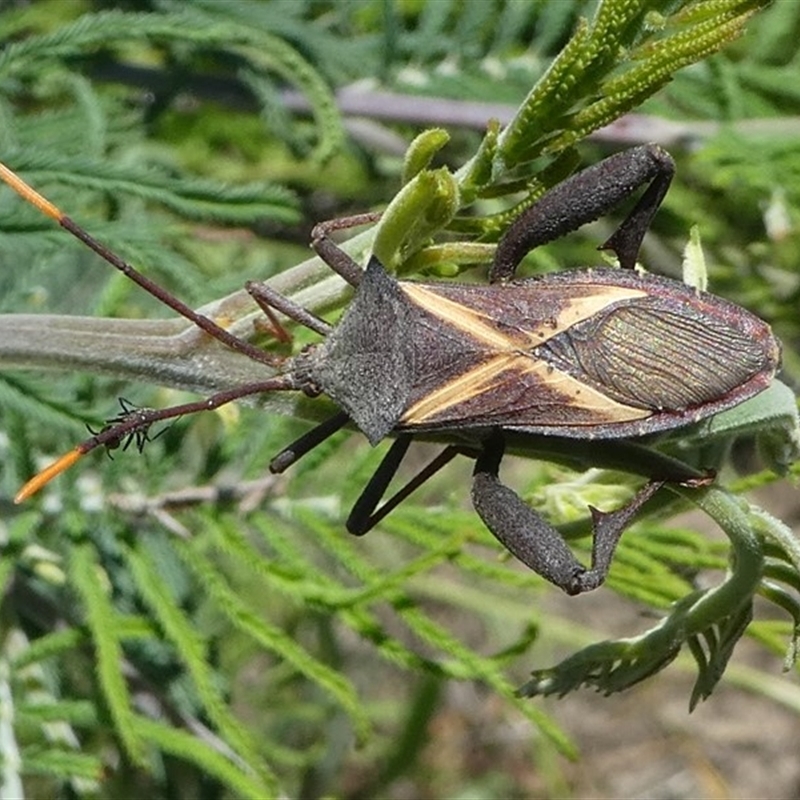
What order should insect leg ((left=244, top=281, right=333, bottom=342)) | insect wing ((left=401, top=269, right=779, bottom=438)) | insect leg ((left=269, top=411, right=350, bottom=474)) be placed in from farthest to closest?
insect leg ((left=269, top=411, right=350, bottom=474))
insect wing ((left=401, top=269, right=779, bottom=438))
insect leg ((left=244, top=281, right=333, bottom=342))

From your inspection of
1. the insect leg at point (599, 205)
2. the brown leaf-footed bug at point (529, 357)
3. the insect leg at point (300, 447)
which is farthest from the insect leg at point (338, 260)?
the insect leg at point (300, 447)

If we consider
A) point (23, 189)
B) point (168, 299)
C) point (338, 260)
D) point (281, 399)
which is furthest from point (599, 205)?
point (23, 189)

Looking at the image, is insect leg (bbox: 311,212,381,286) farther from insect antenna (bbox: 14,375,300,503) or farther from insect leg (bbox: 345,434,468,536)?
insect leg (bbox: 345,434,468,536)

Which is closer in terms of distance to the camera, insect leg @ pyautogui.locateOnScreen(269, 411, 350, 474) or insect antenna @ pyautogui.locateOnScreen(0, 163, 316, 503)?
insect antenna @ pyautogui.locateOnScreen(0, 163, 316, 503)

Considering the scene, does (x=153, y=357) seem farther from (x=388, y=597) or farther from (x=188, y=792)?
(x=188, y=792)

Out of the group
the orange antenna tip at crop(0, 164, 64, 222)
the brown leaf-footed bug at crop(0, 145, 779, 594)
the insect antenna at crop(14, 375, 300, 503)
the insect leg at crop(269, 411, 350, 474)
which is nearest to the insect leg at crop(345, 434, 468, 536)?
the brown leaf-footed bug at crop(0, 145, 779, 594)

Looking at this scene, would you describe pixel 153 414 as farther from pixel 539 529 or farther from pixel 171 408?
pixel 539 529
